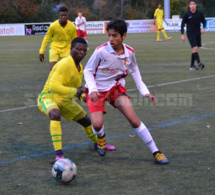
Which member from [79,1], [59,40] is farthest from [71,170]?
[79,1]

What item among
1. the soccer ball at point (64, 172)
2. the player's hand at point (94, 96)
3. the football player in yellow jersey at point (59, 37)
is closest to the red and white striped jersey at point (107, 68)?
the player's hand at point (94, 96)

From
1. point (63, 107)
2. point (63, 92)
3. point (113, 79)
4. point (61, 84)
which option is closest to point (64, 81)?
point (61, 84)

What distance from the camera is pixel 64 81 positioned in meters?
5.83

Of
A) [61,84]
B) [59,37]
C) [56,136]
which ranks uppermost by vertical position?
[59,37]

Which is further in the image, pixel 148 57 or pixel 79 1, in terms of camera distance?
pixel 79 1

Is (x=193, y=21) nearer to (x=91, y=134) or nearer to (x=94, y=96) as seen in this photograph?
(x=91, y=134)

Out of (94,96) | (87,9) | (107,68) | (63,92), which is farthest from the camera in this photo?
(87,9)

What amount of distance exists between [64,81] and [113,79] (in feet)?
2.09

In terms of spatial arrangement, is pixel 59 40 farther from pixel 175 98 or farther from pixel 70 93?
pixel 70 93

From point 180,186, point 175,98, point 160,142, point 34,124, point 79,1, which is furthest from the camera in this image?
point 79,1

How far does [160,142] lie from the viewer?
6.62m

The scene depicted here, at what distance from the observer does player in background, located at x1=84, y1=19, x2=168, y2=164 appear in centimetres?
572

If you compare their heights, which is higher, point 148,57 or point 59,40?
point 59,40

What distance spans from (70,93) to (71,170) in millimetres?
1032
